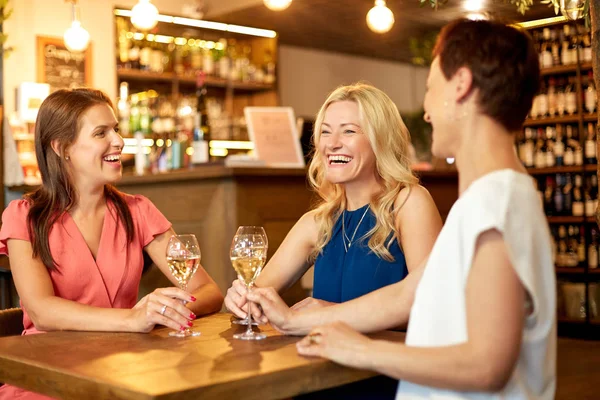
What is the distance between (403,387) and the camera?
1374 millimetres

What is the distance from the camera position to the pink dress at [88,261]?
218cm

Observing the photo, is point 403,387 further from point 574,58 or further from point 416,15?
point 416,15

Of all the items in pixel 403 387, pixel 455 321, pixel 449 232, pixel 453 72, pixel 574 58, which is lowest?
pixel 403 387

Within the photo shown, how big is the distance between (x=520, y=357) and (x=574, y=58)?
235 inches

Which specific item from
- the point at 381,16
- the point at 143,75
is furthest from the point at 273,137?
the point at 143,75

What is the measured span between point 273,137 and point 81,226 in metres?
2.94

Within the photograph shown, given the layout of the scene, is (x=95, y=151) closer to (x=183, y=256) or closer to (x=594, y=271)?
(x=183, y=256)

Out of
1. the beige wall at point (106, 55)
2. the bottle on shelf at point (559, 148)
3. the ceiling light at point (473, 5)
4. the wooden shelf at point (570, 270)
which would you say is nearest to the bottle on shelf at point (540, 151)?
the bottle on shelf at point (559, 148)

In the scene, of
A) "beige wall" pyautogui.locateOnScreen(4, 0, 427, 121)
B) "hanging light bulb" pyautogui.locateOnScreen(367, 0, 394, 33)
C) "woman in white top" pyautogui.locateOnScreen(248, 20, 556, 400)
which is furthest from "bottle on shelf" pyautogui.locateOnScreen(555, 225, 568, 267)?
"woman in white top" pyautogui.locateOnScreen(248, 20, 556, 400)

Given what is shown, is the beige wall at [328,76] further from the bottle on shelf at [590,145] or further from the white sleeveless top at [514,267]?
the white sleeveless top at [514,267]

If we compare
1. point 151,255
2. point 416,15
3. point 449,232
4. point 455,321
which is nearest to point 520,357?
point 455,321

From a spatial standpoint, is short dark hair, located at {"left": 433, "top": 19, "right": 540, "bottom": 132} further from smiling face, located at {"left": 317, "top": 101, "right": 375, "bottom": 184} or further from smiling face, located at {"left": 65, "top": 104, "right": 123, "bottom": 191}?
smiling face, located at {"left": 65, "top": 104, "right": 123, "bottom": 191}

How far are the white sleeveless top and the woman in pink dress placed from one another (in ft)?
3.13

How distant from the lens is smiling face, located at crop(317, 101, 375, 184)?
87.6 inches
